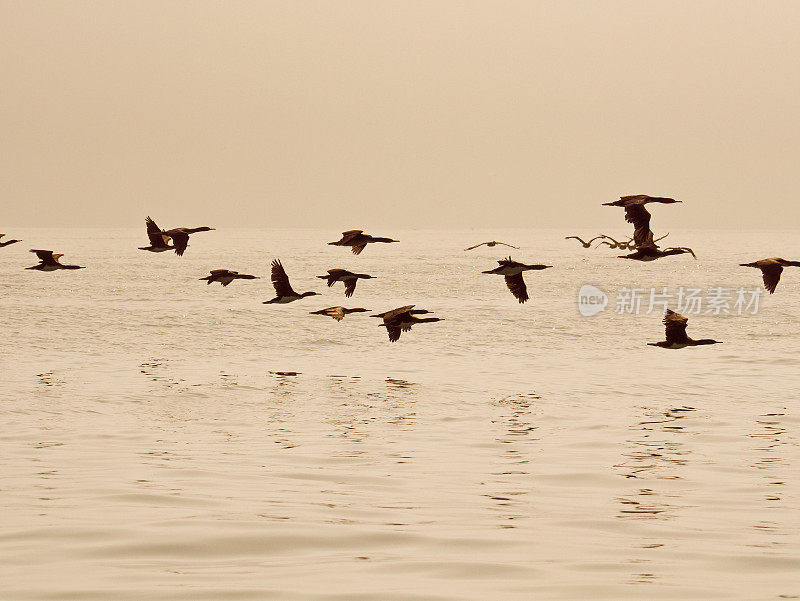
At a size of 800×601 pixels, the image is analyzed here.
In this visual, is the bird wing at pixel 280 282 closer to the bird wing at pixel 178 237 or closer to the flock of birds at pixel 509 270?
the flock of birds at pixel 509 270

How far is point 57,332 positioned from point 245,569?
117ft

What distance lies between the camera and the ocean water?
1044cm

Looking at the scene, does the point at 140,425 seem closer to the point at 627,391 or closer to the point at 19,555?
the point at 19,555

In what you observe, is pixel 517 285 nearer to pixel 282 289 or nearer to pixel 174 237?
pixel 282 289

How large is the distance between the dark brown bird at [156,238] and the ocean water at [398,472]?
3311 mm

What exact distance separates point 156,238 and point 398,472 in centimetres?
1173

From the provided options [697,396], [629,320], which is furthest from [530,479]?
[629,320]

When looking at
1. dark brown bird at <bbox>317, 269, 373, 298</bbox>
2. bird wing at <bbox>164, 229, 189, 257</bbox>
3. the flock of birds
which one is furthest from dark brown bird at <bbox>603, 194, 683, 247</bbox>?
bird wing at <bbox>164, 229, 189, 257</bbox>

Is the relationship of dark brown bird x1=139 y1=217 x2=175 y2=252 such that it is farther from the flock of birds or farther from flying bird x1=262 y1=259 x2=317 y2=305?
flying bird x1=262 y1=259 x2=317 y2=305

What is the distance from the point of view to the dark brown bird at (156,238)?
2492 centimetres

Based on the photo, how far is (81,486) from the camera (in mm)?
14516

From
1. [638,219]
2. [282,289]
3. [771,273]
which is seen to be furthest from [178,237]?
[771,273]

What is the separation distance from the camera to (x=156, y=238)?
25.8 metres

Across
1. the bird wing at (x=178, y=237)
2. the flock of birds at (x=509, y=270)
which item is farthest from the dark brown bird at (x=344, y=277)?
the bird wing at (x=178, y=237)
